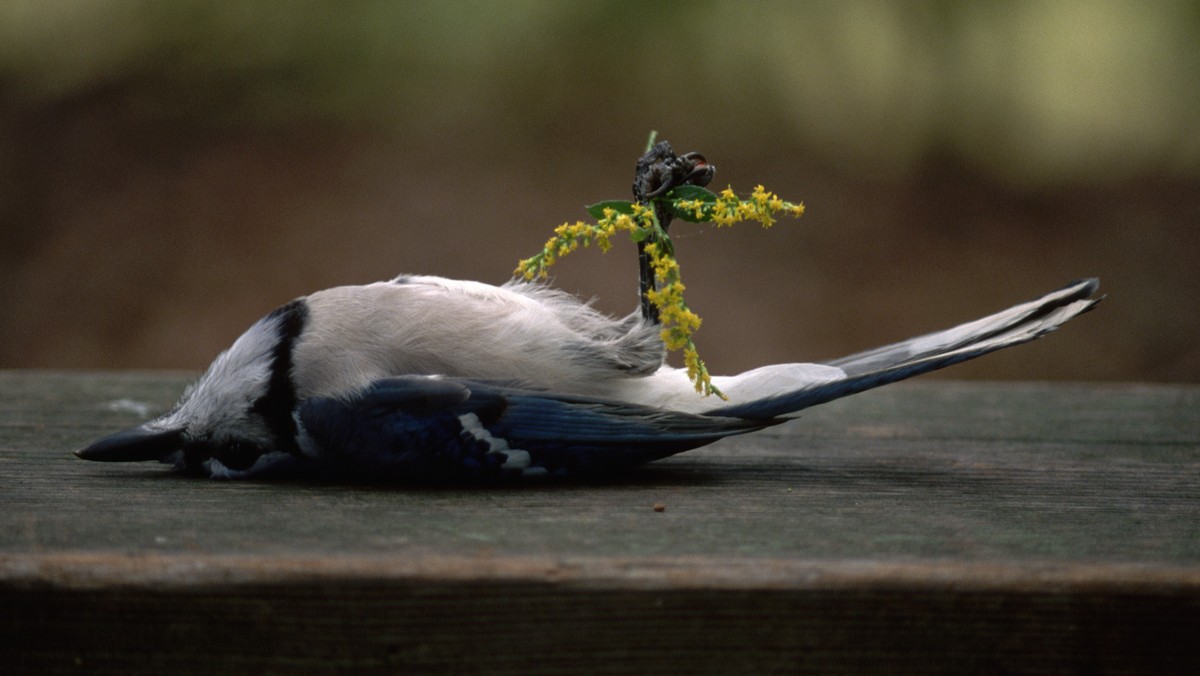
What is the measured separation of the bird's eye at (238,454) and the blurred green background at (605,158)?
4.33 m

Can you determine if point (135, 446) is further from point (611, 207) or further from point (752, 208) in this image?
point (752, 208)

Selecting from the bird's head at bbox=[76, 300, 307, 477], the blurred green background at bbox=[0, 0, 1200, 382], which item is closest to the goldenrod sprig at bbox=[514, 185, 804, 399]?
the bird's head at bbox=[76, 300, 307, 477]

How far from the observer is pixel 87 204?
683 centimetres

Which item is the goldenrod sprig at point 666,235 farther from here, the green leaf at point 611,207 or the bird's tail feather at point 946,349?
the bird's tail feather at point 946,349

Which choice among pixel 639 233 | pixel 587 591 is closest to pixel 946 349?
pixel 639 233

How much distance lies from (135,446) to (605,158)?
17.8 feet

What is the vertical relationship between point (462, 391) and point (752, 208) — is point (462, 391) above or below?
below

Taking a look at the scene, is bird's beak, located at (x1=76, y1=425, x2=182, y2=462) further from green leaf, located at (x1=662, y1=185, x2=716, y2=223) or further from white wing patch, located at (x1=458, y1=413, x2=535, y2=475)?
green leaf, located at (x1=662, y1=185, x2=716, y2=223)

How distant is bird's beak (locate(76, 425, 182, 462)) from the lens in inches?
83.9

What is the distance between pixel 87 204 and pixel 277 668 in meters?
6.08

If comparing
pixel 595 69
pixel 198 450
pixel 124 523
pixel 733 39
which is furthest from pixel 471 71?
pixel 124 523

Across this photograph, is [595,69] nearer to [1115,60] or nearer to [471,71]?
[471,71]

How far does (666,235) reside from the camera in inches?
82.2

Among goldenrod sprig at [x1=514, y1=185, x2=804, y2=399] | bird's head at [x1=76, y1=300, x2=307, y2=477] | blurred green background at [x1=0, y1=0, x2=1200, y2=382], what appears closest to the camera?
goldenrod sprig at [x1=514, y1=185, x2=804, y2=399]
